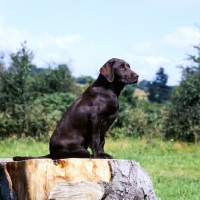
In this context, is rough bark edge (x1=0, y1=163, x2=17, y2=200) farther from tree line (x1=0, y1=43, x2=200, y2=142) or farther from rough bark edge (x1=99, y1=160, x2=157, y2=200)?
tree line (x1=0, y1=43, x2=200, y2=142)

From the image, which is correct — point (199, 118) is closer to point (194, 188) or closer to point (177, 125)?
point (177, 125)

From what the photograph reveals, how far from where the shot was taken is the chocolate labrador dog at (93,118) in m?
5.73

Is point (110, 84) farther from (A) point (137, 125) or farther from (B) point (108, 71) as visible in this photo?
(A) point (137, 125)

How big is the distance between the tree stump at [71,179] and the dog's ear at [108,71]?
3.21ft

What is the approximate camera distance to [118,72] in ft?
19.4

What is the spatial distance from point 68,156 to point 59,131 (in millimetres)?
311

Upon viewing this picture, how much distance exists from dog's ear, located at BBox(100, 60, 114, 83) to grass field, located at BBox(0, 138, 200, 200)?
3.06 metres

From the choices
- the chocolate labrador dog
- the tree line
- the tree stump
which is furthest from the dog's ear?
the tree line

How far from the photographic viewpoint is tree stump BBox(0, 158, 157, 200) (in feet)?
17.8

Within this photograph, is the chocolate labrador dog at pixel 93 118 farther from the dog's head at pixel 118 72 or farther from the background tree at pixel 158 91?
the background tree at pixel 158 91

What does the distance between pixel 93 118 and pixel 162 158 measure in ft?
25.5

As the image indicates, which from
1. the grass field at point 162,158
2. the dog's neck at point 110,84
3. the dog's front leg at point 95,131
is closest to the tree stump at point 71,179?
the dog's front leg at point 95,131

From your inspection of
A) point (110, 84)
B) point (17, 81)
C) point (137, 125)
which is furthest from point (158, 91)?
point (110, 84)

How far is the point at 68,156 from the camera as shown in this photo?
582 cm
